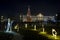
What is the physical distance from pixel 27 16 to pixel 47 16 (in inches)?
507

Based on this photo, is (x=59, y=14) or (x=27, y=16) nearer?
(x=59, y=14)

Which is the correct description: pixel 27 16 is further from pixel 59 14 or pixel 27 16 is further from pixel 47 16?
pixel 59 14

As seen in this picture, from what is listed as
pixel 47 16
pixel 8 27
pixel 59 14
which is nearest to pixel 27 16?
pixel 47 16

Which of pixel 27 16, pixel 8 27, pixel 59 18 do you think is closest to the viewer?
pixel 8 27

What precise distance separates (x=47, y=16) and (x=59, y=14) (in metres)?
34.9

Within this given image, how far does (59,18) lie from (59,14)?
5.70ft

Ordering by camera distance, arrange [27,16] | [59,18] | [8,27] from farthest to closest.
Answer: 1. [27,16]
2. [59,18]
3. [8,27]

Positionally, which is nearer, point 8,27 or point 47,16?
point 8,27

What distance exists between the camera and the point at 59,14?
223 feet

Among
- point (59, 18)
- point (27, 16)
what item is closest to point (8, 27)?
point (59, 18)

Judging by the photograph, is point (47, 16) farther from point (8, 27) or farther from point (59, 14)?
point (8, 27)

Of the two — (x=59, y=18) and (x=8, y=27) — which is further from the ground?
(x=59, y=18)

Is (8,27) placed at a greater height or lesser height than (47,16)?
lesser

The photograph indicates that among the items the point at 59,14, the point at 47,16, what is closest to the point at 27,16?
the point at 47,16
